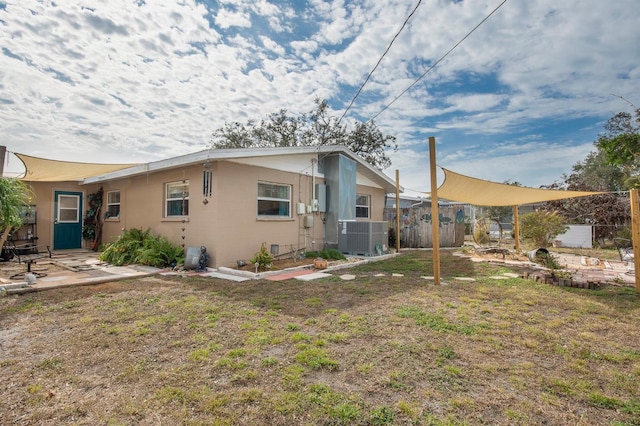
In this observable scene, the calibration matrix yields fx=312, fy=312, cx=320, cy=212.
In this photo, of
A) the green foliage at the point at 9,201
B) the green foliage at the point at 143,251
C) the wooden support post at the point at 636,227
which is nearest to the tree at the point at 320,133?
the green foliage at the point at 143,251

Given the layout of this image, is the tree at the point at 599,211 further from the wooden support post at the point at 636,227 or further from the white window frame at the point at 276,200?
the white window frame at the point at 276,200

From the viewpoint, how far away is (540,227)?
42.2 ft

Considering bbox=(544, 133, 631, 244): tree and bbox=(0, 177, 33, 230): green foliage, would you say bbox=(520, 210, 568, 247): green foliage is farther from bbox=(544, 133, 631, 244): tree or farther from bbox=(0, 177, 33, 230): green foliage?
bbox=(0, 177, 33, 230): green foliage

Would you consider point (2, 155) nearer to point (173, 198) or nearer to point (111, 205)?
point (173, 198)

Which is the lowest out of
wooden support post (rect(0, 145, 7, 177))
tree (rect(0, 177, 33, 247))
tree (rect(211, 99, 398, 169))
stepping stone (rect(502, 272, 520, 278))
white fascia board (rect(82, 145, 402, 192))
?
stepping stone (rect(502, 272, 520, 278))

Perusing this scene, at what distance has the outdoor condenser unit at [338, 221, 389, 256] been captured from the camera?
35.8 feet

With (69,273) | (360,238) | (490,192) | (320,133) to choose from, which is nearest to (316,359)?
(69,273)

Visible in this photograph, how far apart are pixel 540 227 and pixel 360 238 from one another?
7.89m

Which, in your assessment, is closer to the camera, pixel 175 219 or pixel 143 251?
pixel 143 251

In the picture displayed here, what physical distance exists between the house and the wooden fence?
104 inches

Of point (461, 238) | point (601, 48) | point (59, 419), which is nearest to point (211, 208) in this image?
point (59, 419)

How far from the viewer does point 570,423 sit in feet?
7.11

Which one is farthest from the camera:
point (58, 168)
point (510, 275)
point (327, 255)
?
point (327, 255)

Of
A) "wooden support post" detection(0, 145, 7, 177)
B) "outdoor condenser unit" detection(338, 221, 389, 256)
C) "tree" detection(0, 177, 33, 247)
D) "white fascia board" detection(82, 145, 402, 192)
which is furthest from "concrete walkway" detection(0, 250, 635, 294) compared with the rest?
"white fascia board" detection(82, 145, 402, 192)
